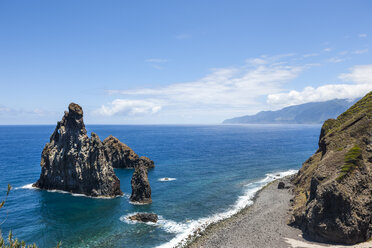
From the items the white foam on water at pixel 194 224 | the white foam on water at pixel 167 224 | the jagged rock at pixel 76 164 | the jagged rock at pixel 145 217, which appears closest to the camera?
the white foam on water at pixel 194 224

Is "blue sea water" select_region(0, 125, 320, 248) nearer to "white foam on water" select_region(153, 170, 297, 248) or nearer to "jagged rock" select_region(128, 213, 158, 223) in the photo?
"white foam on water" select_region(153, 170, 297, 248)

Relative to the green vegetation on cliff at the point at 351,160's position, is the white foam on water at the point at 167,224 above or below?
below

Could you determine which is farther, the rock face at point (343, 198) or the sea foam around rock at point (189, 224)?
the sea foam around rock at point (189, 224)

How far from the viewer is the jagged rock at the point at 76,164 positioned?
2478 inches

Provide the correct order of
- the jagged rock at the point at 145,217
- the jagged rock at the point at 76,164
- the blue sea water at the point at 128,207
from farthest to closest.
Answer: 1. the jagged rock at the point at 76,164
2. the jagged rock at the point at 145,217
3. the blue sea water at the point at 128,207

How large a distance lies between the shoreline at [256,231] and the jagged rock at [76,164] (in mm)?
31517

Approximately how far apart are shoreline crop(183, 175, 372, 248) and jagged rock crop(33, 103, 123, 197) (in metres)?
31.5

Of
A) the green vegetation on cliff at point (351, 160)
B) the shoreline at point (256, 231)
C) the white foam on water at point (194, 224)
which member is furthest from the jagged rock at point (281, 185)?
the green vegetation on cliff at point (351, 160)

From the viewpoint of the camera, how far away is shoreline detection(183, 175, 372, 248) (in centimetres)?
3731

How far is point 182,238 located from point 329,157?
112ft

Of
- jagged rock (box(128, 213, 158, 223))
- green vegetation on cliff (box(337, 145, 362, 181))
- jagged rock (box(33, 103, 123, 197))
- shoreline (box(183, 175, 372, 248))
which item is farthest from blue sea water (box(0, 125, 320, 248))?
green vegetation on cliff (box(337, 145, 362, 181))

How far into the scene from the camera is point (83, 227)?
44656mm

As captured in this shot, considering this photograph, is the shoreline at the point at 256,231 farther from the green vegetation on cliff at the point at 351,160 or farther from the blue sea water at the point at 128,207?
the green vegetation on cliff at the point at 351,160

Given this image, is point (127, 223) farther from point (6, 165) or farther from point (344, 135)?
point (6, 165)
